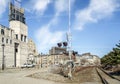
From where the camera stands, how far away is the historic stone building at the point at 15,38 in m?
112

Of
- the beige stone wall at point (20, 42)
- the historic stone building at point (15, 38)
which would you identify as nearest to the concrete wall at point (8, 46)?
the historic stone building at point (15, 38)

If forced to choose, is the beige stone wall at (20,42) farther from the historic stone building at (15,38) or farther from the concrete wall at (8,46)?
the concrete wall at (8,46)

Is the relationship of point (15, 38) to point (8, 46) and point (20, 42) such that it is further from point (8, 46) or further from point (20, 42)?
point (8, 46)

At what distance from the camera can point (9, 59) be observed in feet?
373

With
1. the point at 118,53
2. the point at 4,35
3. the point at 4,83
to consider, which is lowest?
the point at 4,83

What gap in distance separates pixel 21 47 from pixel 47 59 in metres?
65.6

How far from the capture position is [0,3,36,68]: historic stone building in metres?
112

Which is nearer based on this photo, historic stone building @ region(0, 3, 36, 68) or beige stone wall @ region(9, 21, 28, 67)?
historic stone building @ region(0, 3, 36, 68)

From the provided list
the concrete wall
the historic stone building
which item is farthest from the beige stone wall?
the concrete wall

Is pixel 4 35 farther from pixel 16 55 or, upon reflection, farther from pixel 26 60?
pixel 26 60

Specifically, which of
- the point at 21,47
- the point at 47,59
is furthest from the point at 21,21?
the point at 47,59

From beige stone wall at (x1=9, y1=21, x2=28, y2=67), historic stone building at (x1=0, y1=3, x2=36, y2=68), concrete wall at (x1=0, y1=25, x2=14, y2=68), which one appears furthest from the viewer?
beige stone wall at (x1=9, y1=21, x2=28, y2=67)

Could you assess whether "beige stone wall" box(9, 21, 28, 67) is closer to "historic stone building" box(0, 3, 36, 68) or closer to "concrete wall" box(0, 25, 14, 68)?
"historic stone building" box(0, 3, 36, 68)

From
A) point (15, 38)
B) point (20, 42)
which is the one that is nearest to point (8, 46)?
point (15, 38)
